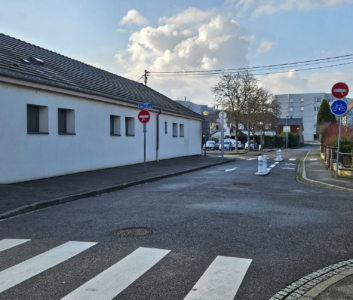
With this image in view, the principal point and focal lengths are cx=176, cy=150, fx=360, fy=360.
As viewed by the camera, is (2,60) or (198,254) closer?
(198,254)

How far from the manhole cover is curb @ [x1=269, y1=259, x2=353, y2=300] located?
273cm

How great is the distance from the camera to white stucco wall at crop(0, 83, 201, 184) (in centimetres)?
1212

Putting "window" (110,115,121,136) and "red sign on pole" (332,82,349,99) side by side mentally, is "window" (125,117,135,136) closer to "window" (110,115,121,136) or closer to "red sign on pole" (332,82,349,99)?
"window" (110,115,121,136)

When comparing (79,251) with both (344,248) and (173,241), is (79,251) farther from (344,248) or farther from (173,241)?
(344,248)

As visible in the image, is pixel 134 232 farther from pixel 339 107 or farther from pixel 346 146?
pixel 346 146

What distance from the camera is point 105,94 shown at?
17.8m

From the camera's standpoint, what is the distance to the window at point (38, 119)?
13.5 m

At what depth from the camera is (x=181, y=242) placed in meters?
5.36

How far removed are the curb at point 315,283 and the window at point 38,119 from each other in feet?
38.6

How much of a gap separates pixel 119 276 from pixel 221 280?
3.74ft

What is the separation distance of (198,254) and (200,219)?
2.09 m

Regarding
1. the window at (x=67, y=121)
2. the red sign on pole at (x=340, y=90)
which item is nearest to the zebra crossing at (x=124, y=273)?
the red sign on pole at (x=340, y=90)

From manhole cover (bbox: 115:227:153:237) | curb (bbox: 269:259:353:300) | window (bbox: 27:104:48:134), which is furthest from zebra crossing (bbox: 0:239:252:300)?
window (bbox: 27:104:48:134)

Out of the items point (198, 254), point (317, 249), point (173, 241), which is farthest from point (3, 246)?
point (317, 249)
